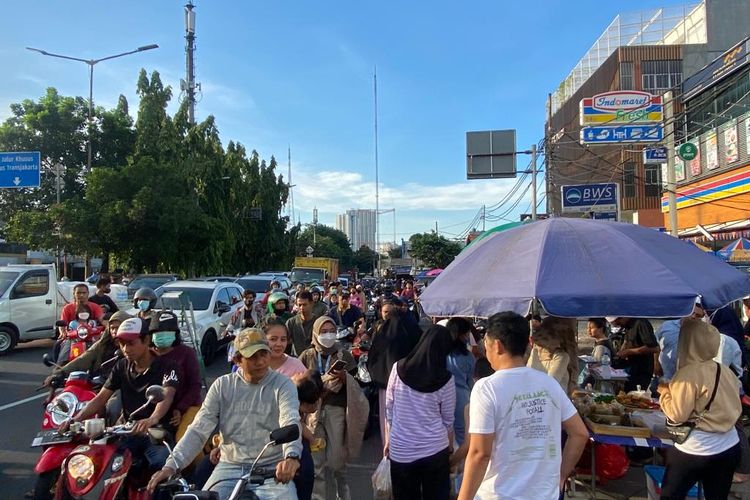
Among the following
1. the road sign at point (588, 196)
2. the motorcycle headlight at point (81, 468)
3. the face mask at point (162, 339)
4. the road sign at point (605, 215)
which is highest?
the road sign at point (588, 196)

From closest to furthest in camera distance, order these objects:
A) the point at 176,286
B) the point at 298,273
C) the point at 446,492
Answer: the point at 446,492
the point at 176,286
the point at 298,273

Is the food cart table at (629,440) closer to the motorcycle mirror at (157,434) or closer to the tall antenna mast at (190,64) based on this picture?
the motorcycle mirror at (157,434)

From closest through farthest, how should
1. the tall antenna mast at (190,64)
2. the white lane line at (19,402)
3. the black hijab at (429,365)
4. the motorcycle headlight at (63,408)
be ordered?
the black hijab at (429,365) < the motorcycle headlight at (63,408) < the white lane line at (19,402) < the tall antenna mast at (190,64)

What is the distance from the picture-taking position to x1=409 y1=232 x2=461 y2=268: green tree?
5206 cm

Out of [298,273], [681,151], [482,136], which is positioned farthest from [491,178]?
[298,273]

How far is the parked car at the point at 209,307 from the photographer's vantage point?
11.3 m

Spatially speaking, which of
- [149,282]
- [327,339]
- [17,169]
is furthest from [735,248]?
[17,169]

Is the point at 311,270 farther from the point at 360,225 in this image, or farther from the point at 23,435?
the point at 360,225

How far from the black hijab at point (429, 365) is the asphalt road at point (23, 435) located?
6.97 ft

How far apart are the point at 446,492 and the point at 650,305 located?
1764 millimetres

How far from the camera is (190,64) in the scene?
38.4 meters

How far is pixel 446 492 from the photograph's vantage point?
356 cm

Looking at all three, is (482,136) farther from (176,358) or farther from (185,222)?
(176,358)

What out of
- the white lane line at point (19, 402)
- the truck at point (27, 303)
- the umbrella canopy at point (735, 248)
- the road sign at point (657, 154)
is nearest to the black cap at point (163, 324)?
the white lane line at point (19, 402)
